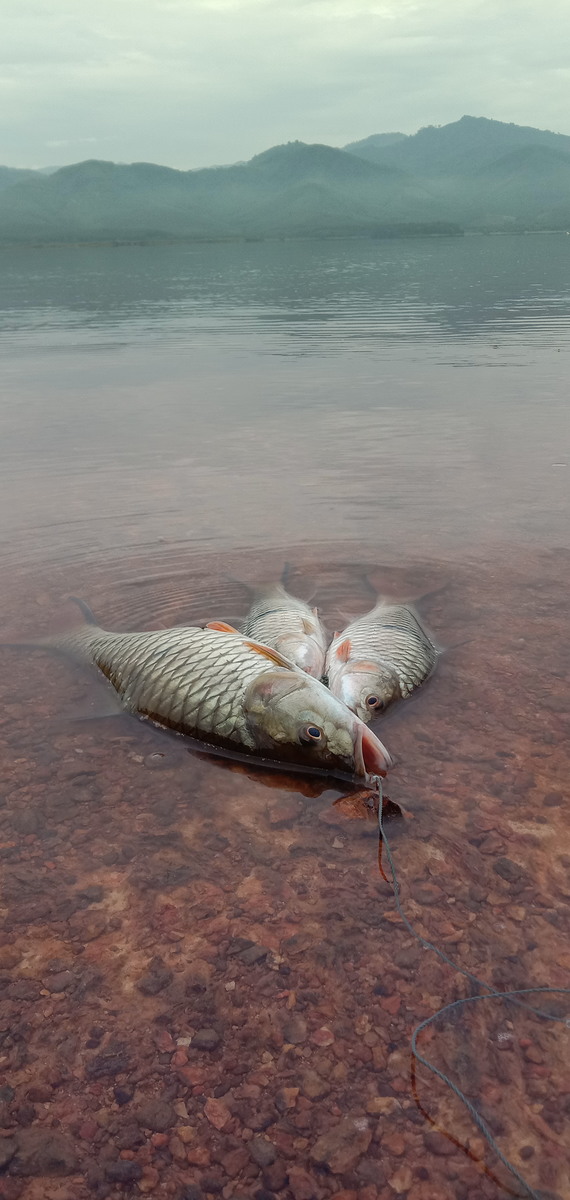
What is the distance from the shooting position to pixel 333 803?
187 inches

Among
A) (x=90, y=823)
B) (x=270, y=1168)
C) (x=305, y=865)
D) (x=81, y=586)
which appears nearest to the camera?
(x=270, y=1168)

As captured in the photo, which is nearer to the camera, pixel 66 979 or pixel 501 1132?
pixel 501 1132

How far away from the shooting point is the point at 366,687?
553cm

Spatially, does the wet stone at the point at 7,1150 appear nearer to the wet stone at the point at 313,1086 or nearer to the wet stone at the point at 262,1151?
the wet stone at the point at 262,1151

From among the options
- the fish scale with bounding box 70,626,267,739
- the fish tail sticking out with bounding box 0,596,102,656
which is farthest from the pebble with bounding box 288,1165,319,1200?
the fish tail sticking out with bounding box 0,596,102,656

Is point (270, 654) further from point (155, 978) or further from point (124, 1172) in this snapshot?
point (124, 1172)

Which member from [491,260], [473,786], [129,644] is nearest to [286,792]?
[473,786]

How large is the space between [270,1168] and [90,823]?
2194mm

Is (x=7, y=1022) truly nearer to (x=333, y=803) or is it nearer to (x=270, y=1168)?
(x=270, y=1168)

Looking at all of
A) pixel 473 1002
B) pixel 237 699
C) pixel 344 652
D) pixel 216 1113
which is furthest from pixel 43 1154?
pixel 344 652

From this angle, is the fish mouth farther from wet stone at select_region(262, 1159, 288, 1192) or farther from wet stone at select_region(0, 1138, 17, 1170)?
wet stone at select_region(0, 1138, 17, 1170)

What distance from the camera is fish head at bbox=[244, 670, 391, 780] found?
480cm

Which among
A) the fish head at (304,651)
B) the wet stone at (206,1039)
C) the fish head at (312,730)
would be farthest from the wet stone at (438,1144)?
the fish head at (304,651)

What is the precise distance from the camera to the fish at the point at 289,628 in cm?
600
